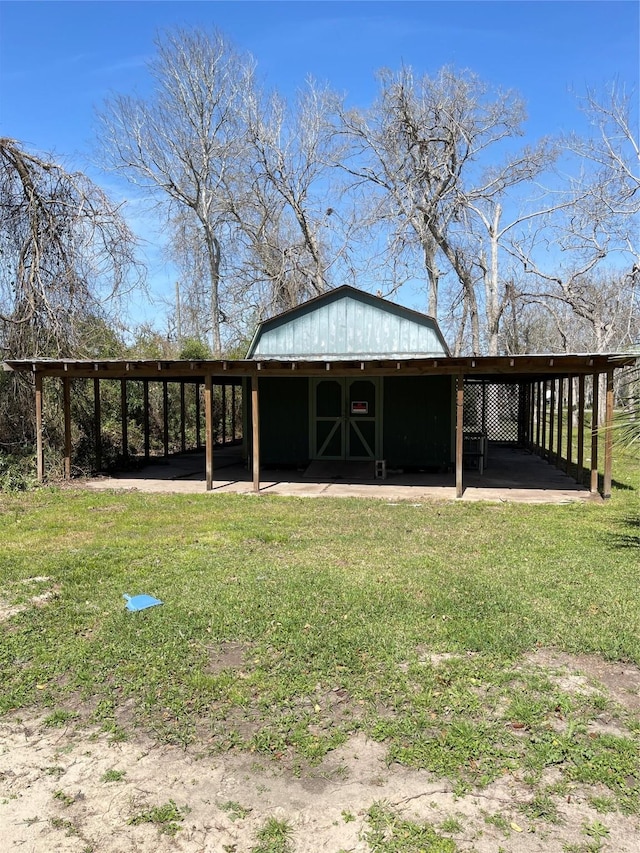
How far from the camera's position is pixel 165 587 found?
4.93 m

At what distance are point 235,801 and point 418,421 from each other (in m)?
10.4

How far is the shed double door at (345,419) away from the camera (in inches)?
494

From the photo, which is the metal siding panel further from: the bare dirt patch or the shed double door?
the bare dirt patch

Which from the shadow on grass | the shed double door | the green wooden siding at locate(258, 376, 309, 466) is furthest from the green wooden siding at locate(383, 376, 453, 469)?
the shadow on grass

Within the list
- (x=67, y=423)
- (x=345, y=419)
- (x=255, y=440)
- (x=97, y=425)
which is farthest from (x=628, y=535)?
(x=97, y=425)

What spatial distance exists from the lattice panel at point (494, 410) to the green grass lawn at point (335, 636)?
1035cm

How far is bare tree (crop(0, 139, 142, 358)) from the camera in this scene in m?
10.5

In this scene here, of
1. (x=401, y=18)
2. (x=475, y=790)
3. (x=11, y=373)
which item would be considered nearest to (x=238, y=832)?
(x=475, y=790)

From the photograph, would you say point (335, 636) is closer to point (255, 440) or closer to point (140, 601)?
point (140, 601)

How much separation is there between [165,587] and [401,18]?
42.0 feet

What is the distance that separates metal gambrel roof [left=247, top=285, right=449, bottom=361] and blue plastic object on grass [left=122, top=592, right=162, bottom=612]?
8351 millimetres

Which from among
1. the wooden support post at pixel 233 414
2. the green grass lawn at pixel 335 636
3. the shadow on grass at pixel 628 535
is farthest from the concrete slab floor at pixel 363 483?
the wooden support post at pixel 233 414

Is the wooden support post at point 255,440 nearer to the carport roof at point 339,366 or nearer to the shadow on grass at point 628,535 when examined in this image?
the carport roof at point 339,366

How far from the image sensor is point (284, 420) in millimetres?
12914
